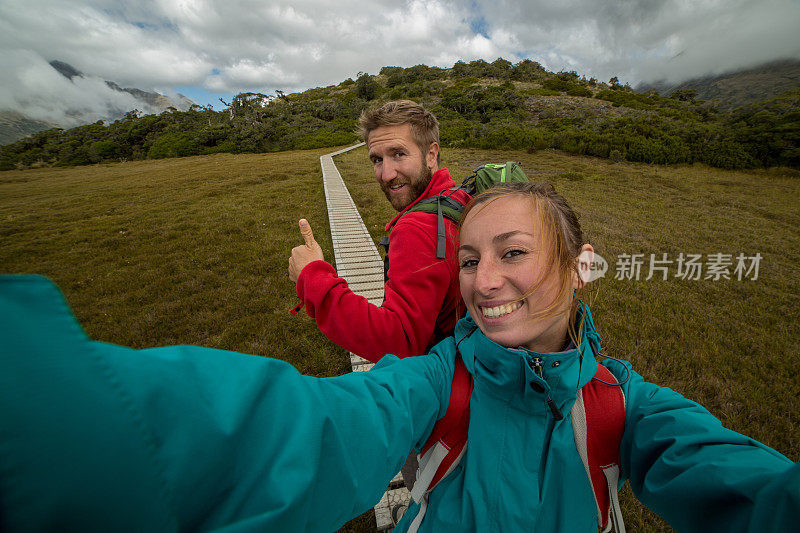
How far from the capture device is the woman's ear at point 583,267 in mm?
1546

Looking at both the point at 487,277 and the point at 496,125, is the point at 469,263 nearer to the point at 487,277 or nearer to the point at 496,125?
the point at 487,277

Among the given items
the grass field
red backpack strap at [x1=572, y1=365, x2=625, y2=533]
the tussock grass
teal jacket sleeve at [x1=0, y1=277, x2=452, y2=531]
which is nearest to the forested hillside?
the grass field

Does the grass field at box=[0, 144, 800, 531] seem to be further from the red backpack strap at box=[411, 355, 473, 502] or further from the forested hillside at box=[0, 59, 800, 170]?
the forested hillside at box=[0, 59, 800, 170]

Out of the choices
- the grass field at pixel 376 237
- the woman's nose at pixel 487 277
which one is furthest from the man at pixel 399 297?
the grass field at pixel 376 237

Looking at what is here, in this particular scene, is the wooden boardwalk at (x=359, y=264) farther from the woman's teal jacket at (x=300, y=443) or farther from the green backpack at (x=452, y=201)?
the green backpack at (x=452, y=201)

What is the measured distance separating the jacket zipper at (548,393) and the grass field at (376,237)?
2156mm

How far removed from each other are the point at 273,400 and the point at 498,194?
1300mm

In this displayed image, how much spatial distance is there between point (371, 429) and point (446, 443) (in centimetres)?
52

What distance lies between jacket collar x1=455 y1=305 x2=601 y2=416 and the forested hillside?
2310 centimetres

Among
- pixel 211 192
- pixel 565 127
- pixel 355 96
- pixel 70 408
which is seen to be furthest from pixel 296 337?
pixel 355 96

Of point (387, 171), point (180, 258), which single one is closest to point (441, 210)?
point (387, 171)

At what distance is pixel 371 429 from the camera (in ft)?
3.05

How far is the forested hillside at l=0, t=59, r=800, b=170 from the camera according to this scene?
18.9 metres

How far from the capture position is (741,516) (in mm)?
875
